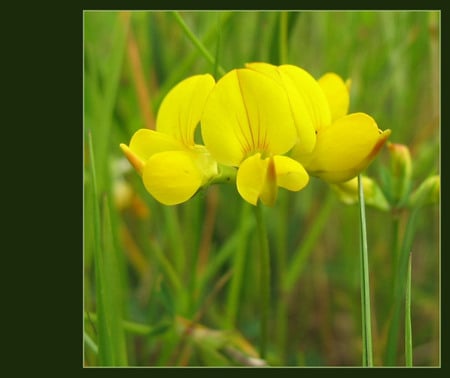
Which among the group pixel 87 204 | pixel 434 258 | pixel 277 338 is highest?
pixel 87 204

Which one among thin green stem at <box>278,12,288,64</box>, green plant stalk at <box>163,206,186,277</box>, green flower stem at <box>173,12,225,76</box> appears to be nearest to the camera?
green flower stem at <box>173,12,225,76</box>

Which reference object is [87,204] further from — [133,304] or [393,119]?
[393,119]

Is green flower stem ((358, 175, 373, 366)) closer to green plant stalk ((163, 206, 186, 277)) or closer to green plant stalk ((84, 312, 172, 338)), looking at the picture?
green plant stalk ((84, 312, 172, 338))

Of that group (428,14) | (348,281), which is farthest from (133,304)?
(428,14)

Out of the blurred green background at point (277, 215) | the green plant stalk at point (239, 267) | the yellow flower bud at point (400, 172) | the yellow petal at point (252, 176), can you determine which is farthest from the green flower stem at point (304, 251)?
the yellow petal at point (252, 176)

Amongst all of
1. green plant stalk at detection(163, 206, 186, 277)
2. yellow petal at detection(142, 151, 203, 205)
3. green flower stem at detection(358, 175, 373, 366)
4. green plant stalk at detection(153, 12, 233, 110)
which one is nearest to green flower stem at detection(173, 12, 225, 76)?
green plant stalk at detection(153, 12, 233, 110)

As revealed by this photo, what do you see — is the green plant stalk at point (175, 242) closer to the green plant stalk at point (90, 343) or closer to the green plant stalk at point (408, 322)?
the green plant stalk at point (90, 343)

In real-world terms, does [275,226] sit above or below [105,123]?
below

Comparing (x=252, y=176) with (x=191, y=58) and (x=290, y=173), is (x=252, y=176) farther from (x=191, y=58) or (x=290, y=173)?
(x=191, y=58)
